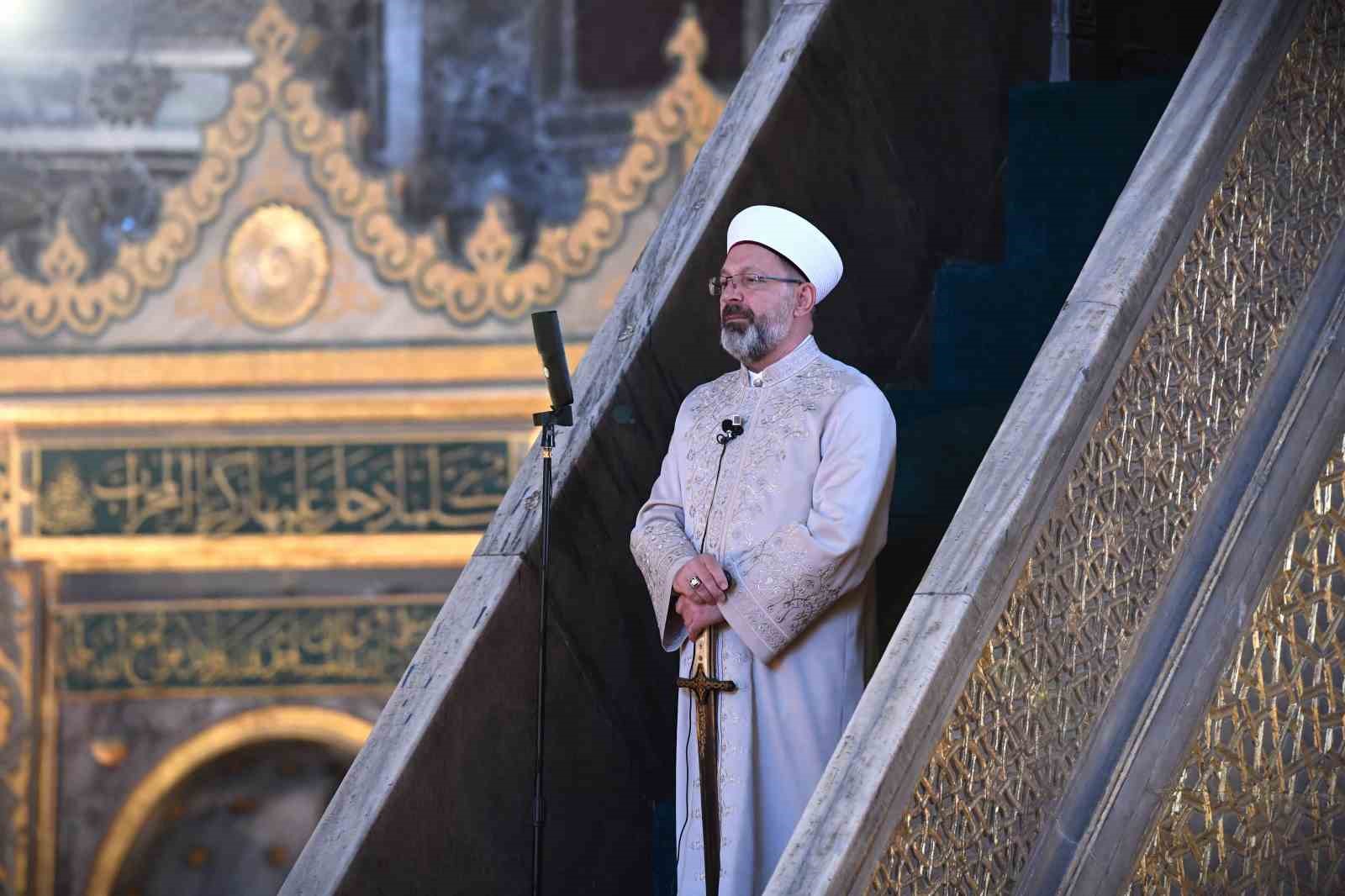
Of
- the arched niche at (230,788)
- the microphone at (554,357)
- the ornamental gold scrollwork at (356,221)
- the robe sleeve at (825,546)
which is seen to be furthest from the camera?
the ornamental gold scrollwork at (356,221)

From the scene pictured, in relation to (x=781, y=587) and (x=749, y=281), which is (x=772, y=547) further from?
(x=749, y=281)

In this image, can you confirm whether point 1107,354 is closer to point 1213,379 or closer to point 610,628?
point 1213,379

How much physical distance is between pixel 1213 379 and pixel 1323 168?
1.24ft

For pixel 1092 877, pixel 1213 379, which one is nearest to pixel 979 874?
pixel 1092 877

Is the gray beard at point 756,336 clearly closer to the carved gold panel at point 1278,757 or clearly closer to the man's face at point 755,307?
the man's face at point 755,307

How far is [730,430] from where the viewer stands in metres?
2.80

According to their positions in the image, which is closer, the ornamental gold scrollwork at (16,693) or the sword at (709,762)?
the sword at (709,762)

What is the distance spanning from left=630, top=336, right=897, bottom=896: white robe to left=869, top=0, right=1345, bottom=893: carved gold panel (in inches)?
13.2

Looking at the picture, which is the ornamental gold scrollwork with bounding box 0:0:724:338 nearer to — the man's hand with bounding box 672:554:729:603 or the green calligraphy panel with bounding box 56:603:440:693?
the green calligraphy panel with bounding box 56:603:440:693

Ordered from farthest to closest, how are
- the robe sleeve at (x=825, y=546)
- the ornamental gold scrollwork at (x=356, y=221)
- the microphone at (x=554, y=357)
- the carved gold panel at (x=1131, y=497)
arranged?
the ornamental gold scrollwork at (x=356, y=221) → the microphone at (x=554, y=357) → the robe sleeve at (x=825, y=546) → the carved gold panel at (x=1131, y=497)

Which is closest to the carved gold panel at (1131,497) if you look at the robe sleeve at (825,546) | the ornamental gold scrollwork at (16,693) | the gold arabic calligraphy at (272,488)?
the robe sleeve at (825,546)

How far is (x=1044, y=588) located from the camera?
235 cm

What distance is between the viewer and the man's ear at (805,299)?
2.84m

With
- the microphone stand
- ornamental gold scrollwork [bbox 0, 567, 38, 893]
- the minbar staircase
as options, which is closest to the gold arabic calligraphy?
ornamental gold scrollwork [bbox 0, 567, 38, 893]
